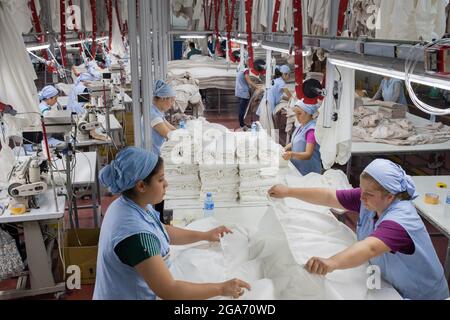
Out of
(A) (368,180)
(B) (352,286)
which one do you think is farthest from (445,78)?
(B) (352,286)

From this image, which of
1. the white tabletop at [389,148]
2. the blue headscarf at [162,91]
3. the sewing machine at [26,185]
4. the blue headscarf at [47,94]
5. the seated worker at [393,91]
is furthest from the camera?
the seated worker at [393,91]

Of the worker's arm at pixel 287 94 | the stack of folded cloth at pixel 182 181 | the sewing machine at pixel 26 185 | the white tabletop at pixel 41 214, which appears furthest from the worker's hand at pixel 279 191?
the worker's arm at pixel 287 94

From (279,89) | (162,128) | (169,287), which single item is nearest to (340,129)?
(162,128)

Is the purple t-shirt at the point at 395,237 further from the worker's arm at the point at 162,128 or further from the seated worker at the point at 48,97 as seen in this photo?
the seated worker at the point at 48,97

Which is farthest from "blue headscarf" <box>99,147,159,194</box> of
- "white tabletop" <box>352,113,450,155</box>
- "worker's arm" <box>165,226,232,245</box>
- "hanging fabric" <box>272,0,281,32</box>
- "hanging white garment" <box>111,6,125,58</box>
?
"hanging white garment" <box>111,6,125,58</box>

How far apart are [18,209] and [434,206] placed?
3411 mm

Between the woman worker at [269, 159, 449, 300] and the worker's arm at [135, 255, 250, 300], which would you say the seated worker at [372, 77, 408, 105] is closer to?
the woman worker at [269, 159, 449, 300]

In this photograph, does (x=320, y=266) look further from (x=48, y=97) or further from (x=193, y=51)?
(x=193, y=51)

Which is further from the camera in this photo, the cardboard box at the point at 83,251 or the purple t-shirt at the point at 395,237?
the cardboard box at the point at 83,251

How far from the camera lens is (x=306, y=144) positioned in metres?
4.09

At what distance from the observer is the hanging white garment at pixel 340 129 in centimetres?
325

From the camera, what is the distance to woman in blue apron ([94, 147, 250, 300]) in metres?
1.73

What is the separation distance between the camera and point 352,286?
195 centimetres

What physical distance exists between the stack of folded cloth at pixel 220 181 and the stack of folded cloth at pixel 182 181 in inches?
3.6
